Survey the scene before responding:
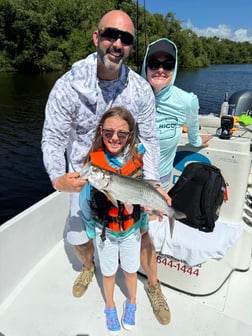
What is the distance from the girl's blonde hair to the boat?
85cm

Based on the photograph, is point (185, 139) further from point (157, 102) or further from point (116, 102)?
point (116, 102)

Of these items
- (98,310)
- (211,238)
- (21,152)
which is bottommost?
(21,152)

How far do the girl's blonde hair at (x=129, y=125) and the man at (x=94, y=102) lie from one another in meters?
0.08

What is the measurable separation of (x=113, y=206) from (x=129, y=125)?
0.60 meters

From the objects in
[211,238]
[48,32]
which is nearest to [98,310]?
[211,238]

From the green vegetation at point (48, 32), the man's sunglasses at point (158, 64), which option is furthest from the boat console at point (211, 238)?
the green vegetation at point (48, 32)

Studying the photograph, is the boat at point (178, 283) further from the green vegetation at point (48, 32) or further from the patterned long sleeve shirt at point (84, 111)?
the green vegetation at point (48, 32)

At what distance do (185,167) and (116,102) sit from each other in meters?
1.02

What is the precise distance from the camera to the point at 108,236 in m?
2.23

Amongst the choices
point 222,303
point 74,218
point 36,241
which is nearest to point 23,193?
point 36,241

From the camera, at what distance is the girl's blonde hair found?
2.10 metres

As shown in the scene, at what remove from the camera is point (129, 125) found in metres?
2.15

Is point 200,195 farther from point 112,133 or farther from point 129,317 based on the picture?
point 129,317

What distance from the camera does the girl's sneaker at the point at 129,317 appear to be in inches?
95.4
